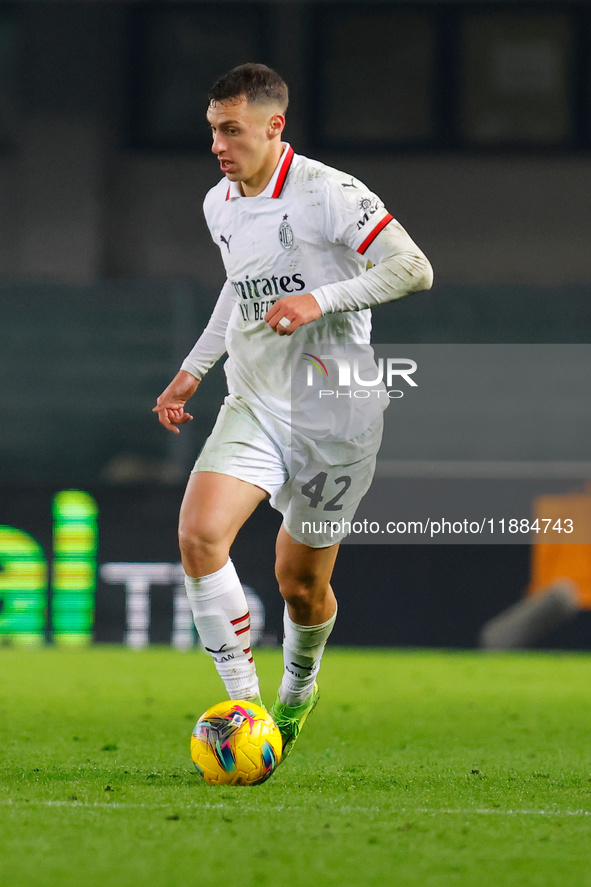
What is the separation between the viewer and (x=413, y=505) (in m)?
8.83

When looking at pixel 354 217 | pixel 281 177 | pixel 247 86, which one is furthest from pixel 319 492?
pixel 247 86

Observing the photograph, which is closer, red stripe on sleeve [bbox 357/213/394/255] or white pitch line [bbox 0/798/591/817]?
white pitch line [bbox 0/798/591/817]

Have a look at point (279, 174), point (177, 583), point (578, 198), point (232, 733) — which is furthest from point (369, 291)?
point (578, 198)

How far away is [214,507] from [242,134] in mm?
1113

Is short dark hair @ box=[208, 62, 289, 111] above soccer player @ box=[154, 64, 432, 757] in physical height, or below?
above

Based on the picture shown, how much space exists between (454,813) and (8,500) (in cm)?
572

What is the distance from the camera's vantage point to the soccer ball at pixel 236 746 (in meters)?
3.82

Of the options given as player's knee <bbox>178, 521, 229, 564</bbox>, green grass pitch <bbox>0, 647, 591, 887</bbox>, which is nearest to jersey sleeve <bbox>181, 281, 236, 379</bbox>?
player's knee <bbox>178, 521, 229, 564</bbox>

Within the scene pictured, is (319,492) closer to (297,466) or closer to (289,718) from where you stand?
(297,466)

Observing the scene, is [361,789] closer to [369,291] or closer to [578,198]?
[369,291]

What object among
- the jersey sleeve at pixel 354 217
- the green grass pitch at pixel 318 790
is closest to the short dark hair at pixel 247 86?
the jersey sleeve at pixel 354 217

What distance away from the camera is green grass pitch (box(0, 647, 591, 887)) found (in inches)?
112

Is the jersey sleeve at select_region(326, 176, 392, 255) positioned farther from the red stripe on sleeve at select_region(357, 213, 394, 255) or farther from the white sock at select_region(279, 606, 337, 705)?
the white sock at select_region(279, 606, 337, 705)

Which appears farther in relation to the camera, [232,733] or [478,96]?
[478,96]
